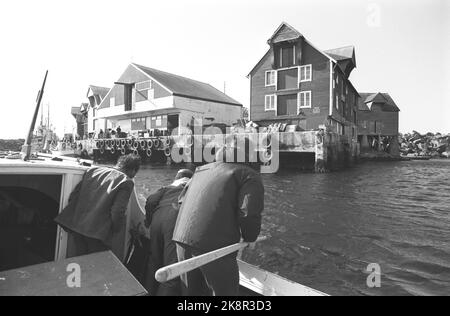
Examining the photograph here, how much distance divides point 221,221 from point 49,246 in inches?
101

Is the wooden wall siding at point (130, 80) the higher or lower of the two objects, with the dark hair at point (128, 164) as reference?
higher

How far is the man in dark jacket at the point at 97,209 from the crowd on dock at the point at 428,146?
2980 inches

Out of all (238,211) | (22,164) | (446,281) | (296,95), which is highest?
(296,95)

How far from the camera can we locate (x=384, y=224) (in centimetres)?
959

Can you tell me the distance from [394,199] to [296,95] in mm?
19787

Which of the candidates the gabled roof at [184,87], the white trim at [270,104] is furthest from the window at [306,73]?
the gabled roof at [184,87]

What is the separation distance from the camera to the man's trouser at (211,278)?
275cm

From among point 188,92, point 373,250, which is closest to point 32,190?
point 373,250

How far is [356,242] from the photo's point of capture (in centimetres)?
789

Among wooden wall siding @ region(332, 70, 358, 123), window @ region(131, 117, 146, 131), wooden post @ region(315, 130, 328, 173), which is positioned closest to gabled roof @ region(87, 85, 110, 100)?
window @ region(131, 117, 146, 131)

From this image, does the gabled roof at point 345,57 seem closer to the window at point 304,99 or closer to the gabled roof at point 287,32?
the gabled roof at point 287,32

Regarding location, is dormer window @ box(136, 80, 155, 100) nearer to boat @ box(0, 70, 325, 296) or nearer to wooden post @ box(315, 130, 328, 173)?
wooden post @ box(315, 130, 328, 173)

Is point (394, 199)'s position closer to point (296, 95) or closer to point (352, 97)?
point (296, 95)

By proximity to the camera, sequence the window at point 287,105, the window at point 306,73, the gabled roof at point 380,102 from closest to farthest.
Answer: the window at point 306,73, the window at point 287,105, the gabled roof at point 380,102
